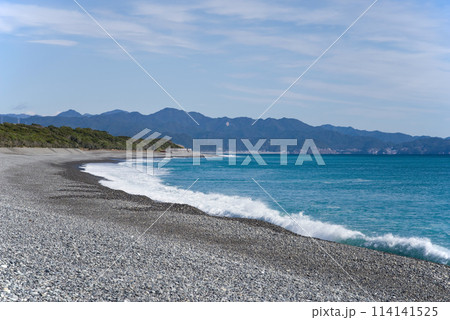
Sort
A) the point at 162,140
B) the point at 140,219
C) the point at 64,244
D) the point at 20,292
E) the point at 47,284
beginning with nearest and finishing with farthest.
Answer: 1. the point at 20,292
2. the point at 47,284
3. the point at 64,244
4. the point at 140,219
5. the point at 162,140

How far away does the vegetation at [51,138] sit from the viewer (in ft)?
199

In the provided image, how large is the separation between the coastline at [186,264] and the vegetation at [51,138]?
50.5 m

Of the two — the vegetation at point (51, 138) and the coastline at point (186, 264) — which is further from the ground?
the vegetation at point (51, 138)

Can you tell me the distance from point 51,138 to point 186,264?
7206 cm

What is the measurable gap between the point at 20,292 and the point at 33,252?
8.15ft

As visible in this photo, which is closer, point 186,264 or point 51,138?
point 186,264

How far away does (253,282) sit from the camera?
786cm

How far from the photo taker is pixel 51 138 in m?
73.9

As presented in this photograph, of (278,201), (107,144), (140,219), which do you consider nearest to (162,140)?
(107,144)

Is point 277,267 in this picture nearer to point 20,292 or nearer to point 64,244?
point 64,244

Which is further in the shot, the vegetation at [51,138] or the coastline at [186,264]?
the vegetation at [51,138]

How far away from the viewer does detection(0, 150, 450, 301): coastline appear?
6781 mm

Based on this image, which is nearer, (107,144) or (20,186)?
(20,186)
